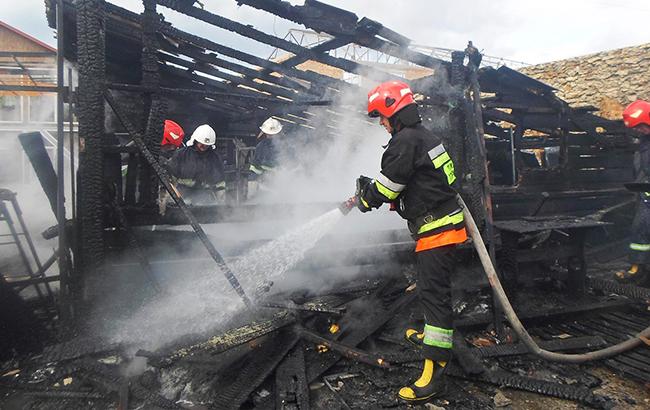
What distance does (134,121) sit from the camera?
7.16m

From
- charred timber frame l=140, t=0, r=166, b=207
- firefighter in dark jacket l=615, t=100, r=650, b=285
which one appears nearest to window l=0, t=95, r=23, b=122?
charred timber frame l=140, t=0, r=166, b=207

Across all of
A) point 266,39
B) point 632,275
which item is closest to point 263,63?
point 266,39

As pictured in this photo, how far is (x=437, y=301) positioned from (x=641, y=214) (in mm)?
5173

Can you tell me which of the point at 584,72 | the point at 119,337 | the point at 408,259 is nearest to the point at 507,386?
the point at 408,259

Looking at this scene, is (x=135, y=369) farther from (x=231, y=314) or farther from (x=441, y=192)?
(x=441, y=192)

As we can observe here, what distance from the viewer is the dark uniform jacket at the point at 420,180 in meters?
3.15

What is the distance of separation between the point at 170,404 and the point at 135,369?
0.78 m

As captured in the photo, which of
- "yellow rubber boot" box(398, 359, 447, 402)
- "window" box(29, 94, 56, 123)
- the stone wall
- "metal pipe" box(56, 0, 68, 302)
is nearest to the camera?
"yellow rubber boot" box(398, 359, 447, 402)

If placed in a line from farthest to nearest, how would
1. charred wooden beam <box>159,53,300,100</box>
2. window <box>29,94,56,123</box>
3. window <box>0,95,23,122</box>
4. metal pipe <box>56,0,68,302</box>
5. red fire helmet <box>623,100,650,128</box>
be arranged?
window <box>29,94,56,123</box> → window <box>0,95,23,122</box> → charred wooden beam <box>159,53,300,100</box> → red fire helmet <box>623,100,650,128</box> → metal pipe <box>56,0,68,302</box>

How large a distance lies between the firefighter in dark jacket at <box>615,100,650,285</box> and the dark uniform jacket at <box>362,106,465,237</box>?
470cm

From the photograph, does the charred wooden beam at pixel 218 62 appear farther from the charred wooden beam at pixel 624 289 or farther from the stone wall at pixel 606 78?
the stone wall at pixel 606 78

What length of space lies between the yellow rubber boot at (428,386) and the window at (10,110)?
1855 centimetres

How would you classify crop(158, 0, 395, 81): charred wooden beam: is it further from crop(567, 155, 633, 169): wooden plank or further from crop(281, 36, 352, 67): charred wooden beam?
crop(567, 155, 633, 169): wooden plank

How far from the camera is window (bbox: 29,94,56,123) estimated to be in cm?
1548
